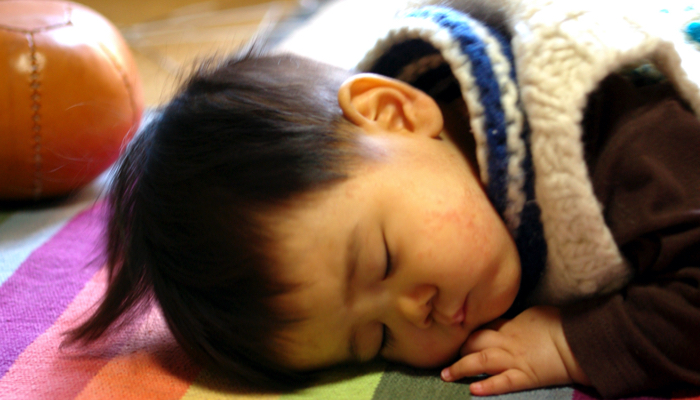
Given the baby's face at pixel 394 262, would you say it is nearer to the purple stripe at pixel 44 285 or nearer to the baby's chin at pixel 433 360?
the baby's chin at pixel 433 360

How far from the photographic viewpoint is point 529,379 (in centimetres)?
69

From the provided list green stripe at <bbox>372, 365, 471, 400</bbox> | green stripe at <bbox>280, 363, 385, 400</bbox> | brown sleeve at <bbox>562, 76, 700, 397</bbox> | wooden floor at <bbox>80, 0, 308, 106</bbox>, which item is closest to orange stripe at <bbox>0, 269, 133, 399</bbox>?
green stripe at <bbox>280, 363, 385, 400</bbox>

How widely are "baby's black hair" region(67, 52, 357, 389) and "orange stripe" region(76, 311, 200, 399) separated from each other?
0.04m

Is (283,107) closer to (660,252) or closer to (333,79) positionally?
(333,79)

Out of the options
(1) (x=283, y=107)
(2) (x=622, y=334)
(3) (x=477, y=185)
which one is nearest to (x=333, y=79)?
(1) (x=283, y=107)

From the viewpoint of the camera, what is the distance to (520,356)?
0.70 m

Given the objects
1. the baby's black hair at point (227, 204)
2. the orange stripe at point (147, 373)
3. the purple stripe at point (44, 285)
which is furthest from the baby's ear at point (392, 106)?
the purple stripe at point (44, 285)

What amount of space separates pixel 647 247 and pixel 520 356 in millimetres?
184

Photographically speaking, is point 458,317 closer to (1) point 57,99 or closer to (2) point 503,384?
(2) point 503,384

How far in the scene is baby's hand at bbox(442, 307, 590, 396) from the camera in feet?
2.23

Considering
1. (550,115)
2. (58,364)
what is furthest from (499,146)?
(58,364)

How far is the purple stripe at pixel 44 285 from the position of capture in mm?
860

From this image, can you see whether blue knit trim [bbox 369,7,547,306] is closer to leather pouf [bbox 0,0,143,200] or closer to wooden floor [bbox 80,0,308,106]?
leather pouf [bbox 0,0,143,200]

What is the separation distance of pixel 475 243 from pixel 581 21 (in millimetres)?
284
